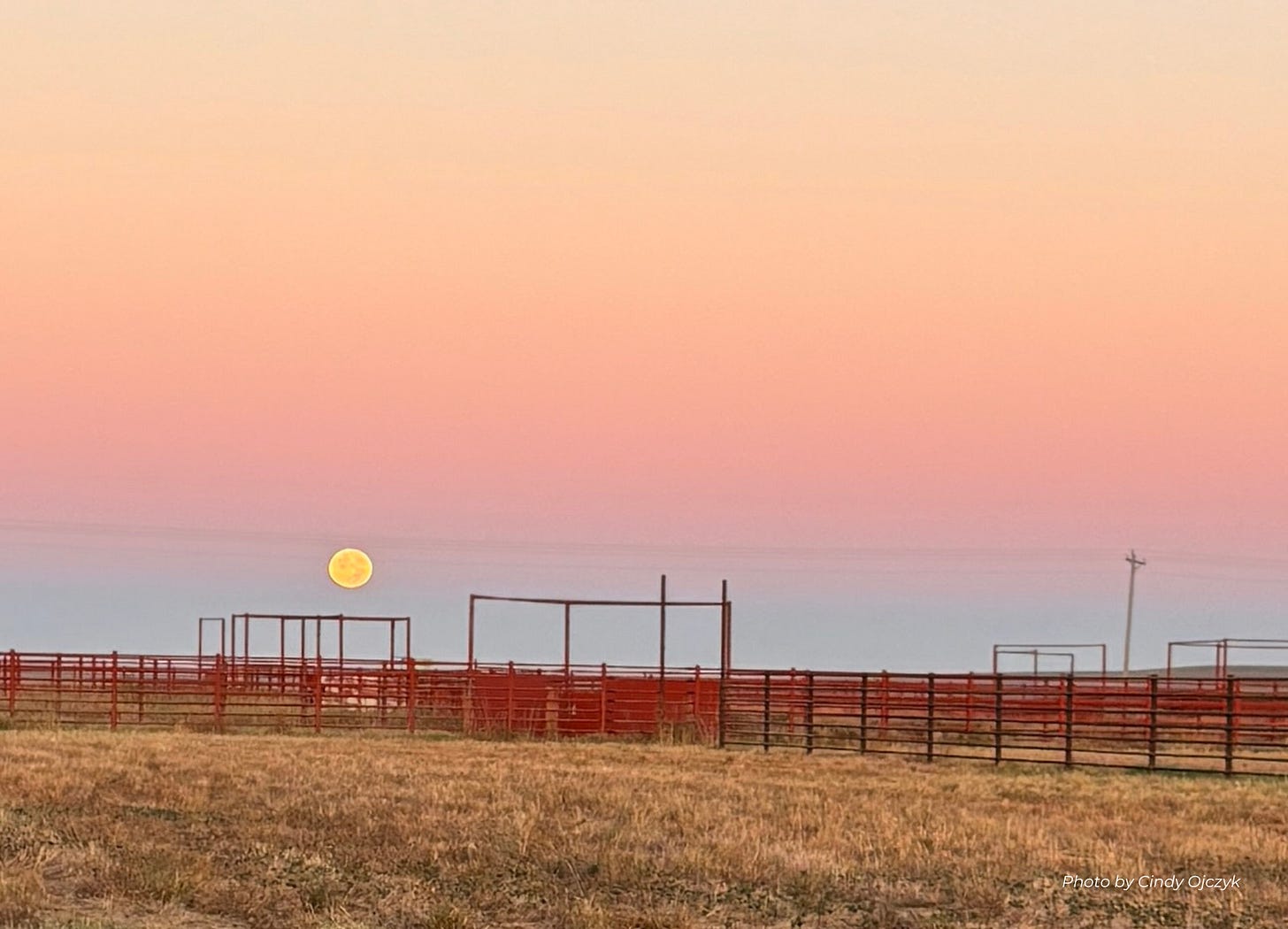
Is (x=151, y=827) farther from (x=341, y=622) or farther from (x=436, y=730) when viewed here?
(x=341, y=622)

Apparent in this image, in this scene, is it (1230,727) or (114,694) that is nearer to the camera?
(1230,727)

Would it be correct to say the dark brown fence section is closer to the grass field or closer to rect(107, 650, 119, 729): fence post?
the grass field

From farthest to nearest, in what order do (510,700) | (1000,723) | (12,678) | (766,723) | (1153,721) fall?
1. (12,678)
2. (510,700)
3. (766,723)
4. (1000,723)
5. (1153,721)

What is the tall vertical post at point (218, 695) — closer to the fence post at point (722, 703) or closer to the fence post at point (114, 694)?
the fence post at point (114, 694)

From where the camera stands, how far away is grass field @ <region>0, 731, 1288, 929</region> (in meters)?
13.8

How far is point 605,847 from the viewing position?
650 inches

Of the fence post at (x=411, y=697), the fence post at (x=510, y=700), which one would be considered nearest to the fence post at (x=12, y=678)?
the fence post at (x=411, y=697)

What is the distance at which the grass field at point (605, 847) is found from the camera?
1384 cm

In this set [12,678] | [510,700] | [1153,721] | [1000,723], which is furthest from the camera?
[12,678]

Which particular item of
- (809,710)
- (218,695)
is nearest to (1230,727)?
(809,710)

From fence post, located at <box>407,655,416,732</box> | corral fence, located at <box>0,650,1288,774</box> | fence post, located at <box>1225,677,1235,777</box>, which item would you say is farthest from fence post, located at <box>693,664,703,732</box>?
fence post, located at <box>1225,677,1235,777</box>

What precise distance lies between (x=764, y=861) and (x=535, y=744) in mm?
16158

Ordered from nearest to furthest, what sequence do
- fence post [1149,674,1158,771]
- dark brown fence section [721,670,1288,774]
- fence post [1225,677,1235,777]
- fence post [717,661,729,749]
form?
fence post [1225,677,1235,777] < fence post [1149,674,1158,771] < dark brown fence section [721,670,1288,774] < fence post [717,661,729,749]

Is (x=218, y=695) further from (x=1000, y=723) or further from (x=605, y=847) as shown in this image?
(x=605, y=847)
